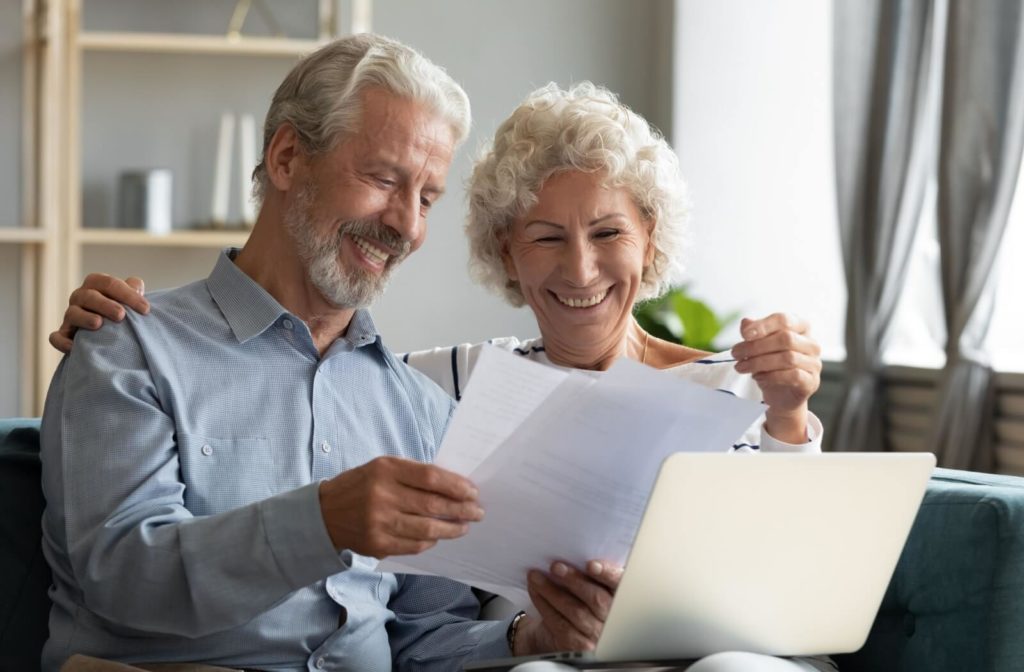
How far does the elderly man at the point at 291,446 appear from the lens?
4.48 ft

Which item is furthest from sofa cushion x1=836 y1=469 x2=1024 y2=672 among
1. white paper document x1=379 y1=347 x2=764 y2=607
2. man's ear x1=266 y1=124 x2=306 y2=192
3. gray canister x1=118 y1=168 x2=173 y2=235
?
gray canister x1=118 y1=168 x2=173 y2=235

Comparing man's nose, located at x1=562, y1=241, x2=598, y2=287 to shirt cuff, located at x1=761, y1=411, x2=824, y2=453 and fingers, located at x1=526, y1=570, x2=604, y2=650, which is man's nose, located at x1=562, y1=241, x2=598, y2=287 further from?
fingers, located at x1=526, y1=570, x2=604, y2=650

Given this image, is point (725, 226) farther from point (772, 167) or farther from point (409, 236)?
point (409, 236)

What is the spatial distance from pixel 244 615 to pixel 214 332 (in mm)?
450

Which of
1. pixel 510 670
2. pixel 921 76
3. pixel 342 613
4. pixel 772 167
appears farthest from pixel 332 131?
pixel 772 167

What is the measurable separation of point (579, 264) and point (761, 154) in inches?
111

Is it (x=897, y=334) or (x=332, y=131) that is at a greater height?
(x=332, y=131)

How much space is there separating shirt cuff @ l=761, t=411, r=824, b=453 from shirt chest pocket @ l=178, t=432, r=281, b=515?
661mm

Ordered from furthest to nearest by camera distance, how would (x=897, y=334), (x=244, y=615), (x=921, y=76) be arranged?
(x=897, y=334) < (x=921, y=76) < (x=244, y=615)

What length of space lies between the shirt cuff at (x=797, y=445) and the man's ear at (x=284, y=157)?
2.50 feet

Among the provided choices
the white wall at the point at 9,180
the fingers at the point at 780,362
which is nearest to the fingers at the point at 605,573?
the fingers at the point at 780,362

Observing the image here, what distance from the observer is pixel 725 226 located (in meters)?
4.67

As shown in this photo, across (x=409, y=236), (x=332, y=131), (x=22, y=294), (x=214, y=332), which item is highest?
(x=332, y=131)

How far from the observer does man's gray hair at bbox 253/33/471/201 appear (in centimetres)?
179
